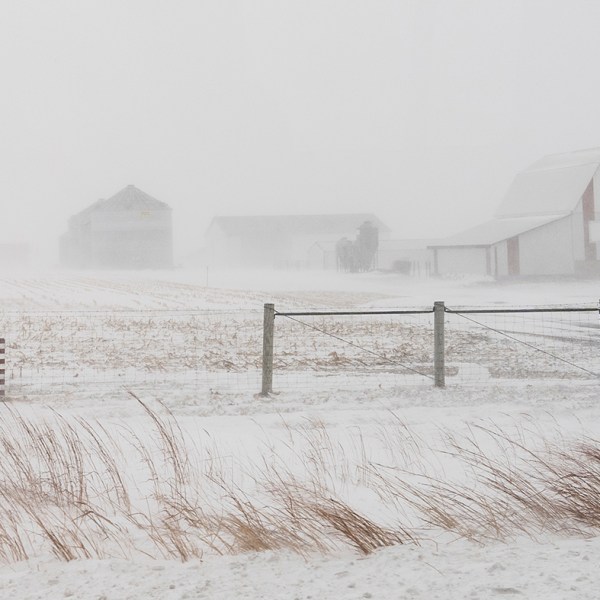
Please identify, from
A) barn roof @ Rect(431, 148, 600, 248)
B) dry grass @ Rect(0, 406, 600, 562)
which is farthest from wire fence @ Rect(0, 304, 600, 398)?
barn roof @ Rect(431, 148, 600, 248)

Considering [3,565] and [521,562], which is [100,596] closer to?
[3,565]

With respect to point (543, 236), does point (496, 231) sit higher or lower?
higher

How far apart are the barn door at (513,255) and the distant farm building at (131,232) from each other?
44329 mm

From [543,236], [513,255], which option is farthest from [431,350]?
[543,236]

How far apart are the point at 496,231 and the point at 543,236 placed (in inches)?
145

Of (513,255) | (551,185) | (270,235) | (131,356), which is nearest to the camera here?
(131,356)

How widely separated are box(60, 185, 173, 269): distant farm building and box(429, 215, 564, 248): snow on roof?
38825 mm

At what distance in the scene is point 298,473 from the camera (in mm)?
6945

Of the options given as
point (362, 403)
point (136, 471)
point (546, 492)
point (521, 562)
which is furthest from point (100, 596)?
point (362, 403)

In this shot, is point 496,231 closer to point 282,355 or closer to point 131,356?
point 282,355

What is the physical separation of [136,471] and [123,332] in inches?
473

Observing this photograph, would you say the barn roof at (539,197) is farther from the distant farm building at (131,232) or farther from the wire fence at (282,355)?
the distant farm building at (131,232)

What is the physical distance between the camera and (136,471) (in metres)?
6.98

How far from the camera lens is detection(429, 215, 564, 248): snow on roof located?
50.6 metres
